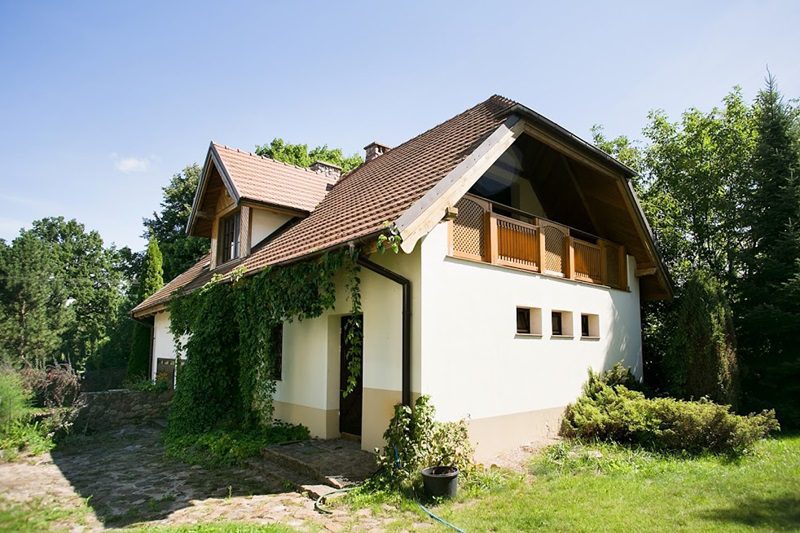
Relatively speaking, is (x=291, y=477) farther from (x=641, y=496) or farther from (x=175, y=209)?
(x=175, y=209)

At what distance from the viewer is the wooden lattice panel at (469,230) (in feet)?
27.1

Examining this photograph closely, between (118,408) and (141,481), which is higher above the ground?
(118,408)

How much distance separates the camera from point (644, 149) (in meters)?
19.5

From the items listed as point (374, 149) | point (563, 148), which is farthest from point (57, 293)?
point (563, 148)

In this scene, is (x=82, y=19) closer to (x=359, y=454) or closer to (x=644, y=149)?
(x=359, y=454)

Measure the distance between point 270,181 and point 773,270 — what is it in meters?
13.2

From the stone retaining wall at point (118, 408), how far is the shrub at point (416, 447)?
28.4 ft

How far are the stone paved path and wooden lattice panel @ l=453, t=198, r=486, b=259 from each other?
4428mm

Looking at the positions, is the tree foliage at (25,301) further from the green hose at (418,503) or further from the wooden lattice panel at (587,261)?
the wooden lattice panel at (587,261)

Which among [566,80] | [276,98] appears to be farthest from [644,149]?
[276,98]

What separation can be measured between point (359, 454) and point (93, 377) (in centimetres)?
2394

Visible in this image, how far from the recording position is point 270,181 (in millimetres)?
13258

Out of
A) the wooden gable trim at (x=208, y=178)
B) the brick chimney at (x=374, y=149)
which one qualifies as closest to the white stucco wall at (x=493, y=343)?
the wooden gable trim at (x=208, y=178)

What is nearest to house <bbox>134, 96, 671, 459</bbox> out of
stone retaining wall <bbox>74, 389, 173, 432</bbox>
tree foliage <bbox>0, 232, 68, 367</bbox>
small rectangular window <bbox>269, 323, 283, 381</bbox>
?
small rectangular window <bbox>269, 323, 283, 381</bbox>
